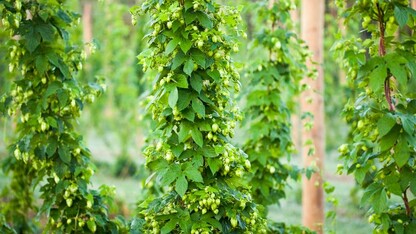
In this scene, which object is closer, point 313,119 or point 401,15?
point 401,15

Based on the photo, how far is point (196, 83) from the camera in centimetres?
218

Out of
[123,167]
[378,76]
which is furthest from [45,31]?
[123,167]

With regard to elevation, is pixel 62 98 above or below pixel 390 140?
above

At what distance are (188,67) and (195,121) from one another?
27 centimetres

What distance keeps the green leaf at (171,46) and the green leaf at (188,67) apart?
9 centimetres

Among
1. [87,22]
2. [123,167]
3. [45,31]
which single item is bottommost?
[45,31]

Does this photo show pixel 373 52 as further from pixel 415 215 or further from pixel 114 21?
pixel 114 21

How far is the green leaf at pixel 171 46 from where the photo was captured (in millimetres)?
2131

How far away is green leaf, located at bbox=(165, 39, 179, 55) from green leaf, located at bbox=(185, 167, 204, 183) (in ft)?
1.78

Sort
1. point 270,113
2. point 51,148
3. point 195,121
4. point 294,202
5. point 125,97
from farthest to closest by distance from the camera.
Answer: point 125,97 < point 294,202 < point 270,113 < point 51,148 < point 195,121

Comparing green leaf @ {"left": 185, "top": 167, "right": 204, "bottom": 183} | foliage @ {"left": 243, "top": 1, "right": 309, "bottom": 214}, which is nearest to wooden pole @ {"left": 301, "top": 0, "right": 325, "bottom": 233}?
foliage @ {"left": 243, "top": 1, "right": 309, "bottom": 214}

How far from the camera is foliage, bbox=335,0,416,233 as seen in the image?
2064 mm

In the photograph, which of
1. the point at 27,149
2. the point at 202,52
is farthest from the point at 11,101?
the point at 202,52

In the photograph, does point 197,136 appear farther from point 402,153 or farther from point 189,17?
point 402,153
